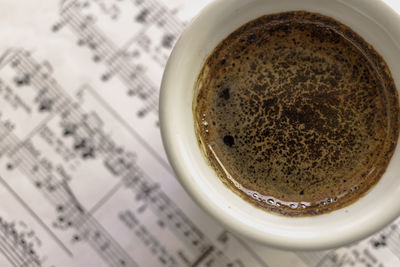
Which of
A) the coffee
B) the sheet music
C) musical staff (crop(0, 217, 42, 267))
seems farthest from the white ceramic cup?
musical staff (crop(0, 217, 42, 267))

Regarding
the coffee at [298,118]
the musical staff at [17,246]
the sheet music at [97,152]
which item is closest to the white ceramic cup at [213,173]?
the coffee at [298,118]

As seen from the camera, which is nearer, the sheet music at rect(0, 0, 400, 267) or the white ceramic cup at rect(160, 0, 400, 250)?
the white ceramic cup at rect(160, 0, 400, 250)

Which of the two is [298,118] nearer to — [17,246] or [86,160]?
[86,160]

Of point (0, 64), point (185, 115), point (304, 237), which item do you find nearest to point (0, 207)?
point (0, 64)

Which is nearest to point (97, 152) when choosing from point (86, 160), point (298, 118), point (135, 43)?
point (86, 160)

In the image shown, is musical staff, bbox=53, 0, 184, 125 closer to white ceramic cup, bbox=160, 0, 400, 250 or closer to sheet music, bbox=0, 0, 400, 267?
sheet music, bbox=0, 0, 400, 267

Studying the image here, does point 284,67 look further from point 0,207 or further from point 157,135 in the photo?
point 0,207

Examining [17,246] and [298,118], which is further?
[17,246]
